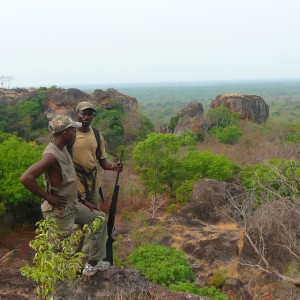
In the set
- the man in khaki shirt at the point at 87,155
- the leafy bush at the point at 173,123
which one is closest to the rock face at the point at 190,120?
the leafy bush at the point at 173,123

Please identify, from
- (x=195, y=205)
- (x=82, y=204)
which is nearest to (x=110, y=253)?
(x=82, y=204)

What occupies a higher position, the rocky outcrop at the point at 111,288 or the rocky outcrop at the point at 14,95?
the rocky outcrop at the point at 14,95

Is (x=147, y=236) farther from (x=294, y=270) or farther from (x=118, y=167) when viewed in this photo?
(x=118, y=167)

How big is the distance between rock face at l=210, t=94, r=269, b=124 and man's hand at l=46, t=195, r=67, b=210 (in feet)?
135

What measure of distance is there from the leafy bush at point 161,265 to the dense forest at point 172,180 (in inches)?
0.8

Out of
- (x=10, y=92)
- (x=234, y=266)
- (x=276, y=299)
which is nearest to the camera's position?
(x=276, y=299)

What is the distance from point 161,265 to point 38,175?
5.24 metres

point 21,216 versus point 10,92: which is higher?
point 10,92

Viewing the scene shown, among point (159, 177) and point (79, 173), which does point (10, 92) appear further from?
point (79, 173)

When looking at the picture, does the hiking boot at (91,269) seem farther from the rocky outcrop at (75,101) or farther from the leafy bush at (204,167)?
the rocky outcrop at (75,101)

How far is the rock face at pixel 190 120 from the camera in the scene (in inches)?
1577

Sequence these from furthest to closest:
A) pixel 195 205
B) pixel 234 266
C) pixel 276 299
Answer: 1. pixel 195 205
2. pixel 234 266
3. pixel 276 299

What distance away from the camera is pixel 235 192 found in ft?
56.4

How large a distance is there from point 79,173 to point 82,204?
0.40 m
